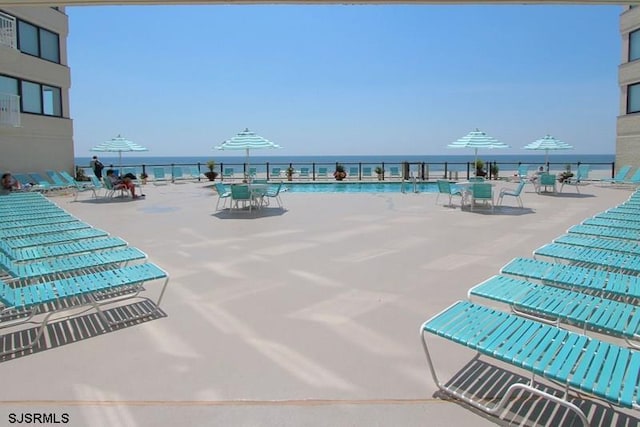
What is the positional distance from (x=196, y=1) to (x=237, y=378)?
3618 millimetres

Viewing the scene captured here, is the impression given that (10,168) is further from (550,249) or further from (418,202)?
(550,249)

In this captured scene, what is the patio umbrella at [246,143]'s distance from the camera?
14203 mm

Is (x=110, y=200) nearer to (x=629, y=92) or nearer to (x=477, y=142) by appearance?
(x=477, y=142)

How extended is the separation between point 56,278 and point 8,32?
14.3 metres

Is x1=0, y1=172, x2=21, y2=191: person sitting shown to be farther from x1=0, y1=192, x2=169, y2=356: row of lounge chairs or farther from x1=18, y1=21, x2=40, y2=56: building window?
x1=0, y1=192, x2=169, y2=356: row of lounge chairs

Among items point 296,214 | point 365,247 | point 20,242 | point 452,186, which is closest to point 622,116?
point 452,186

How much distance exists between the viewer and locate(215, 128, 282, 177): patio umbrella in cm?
1420

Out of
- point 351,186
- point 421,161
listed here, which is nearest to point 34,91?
point 351,186

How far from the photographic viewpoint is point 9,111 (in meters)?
16.0

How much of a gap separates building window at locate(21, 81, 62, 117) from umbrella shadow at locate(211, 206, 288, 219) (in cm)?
1084

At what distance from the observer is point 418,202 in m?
15.1

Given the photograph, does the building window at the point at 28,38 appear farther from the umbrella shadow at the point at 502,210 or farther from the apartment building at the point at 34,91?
the umbrella shadow at the point at 502,210

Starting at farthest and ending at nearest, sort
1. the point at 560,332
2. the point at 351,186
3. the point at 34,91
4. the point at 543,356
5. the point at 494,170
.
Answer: the point at 494,170
the point at 351,186
the point at 34,91
the point at 560,332
the point at 543,356

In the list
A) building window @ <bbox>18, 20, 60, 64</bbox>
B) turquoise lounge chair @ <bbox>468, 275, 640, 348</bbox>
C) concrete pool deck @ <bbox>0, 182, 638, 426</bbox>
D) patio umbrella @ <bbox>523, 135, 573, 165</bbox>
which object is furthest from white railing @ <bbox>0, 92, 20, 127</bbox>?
patio umbrella @ <bbox>523, 135, 573, 165</bbox>
